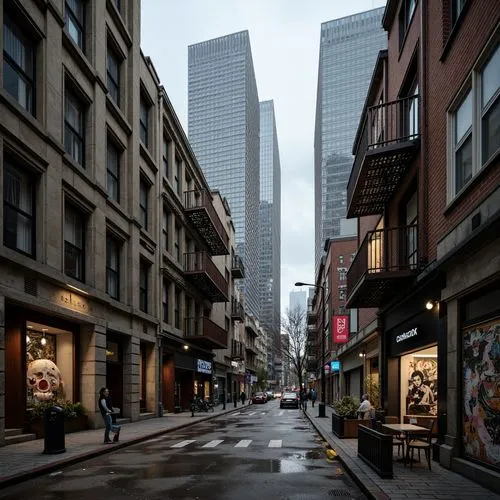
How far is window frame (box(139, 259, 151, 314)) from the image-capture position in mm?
27619

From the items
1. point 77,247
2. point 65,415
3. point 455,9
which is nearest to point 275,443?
point 65,415

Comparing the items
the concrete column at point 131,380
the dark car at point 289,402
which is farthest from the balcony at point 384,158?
the dark car at point 289,402

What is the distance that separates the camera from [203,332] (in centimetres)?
3675

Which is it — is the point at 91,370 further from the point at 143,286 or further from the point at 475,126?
the point at 475,126

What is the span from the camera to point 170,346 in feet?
104

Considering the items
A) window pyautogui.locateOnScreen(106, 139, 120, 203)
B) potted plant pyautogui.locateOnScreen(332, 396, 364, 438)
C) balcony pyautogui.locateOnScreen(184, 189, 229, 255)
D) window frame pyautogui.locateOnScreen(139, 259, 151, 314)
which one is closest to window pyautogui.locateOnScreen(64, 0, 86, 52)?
window pyautogui.locateOnScreen(106, 139, 120, 203)

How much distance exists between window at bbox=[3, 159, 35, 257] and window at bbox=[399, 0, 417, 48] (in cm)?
1227

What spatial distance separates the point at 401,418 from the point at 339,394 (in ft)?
94.2

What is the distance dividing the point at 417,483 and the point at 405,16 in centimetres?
1416

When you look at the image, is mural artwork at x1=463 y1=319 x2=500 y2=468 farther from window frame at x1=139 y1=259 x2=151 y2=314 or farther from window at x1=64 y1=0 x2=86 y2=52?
window frame at x1=139 y1=259 x2=151 y2=314

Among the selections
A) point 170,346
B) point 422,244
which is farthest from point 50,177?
point 170,346

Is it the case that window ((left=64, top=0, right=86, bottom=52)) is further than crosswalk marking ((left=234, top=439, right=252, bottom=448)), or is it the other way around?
window ((left=64, top=0, right=86, bottom=52))

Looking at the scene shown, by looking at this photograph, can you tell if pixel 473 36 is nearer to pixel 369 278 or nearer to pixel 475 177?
pixel 475 177

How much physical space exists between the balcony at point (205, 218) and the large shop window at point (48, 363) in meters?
17.0
